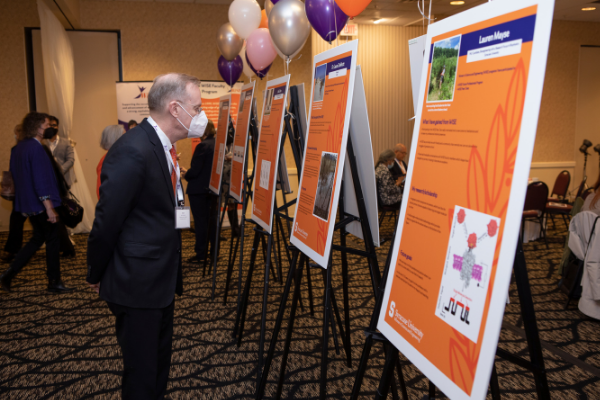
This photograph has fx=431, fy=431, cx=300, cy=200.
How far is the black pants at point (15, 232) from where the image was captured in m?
4.95

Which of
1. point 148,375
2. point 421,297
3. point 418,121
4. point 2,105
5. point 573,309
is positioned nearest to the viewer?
point 421,297

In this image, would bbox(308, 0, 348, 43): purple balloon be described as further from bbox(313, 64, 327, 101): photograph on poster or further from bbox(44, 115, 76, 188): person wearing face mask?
bbox(44, 115, 76, 188): person wearing face mask

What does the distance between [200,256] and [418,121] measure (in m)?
4.07

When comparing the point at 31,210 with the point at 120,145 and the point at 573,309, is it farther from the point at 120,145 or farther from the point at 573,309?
the point at 573,309

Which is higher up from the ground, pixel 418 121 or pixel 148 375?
pixel 418 121

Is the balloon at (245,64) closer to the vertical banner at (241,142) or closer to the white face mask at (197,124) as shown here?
the vertical banner at (241,142)

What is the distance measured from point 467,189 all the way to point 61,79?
21.5ft

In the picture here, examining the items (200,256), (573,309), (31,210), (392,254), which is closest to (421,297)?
(392,254)

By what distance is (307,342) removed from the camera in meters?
3.01

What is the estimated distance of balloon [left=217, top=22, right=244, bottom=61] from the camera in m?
4.41

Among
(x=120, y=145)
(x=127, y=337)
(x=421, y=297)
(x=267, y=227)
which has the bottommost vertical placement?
(x=127, y=337)

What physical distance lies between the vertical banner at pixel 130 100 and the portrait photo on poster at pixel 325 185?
534cm

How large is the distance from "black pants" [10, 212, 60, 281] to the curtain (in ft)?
8.27

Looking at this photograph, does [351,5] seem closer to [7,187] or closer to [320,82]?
[320,82]
